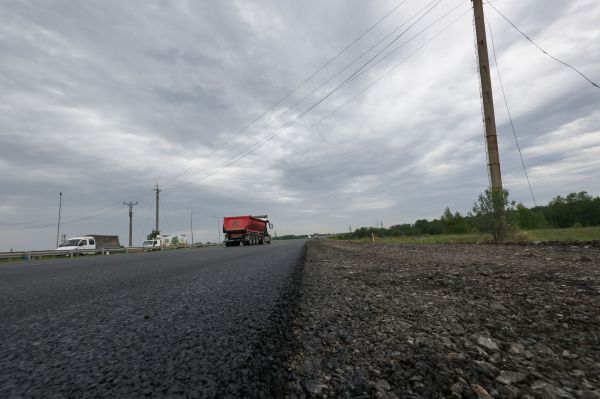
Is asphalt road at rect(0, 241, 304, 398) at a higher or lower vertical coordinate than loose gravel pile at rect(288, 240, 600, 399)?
higher

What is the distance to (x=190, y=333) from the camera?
5.96 ft

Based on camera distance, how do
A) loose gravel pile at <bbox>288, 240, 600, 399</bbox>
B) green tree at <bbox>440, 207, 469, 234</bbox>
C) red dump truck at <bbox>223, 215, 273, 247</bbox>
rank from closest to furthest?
loose gravel pile at <bbox>288, 240, 600, 399</bbox> < red dump truck at <bbox>223, 215, 273, 247</bbox> < green tree at <bbox>440, 207, 469, 234</bbox>

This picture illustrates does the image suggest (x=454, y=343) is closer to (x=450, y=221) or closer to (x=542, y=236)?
(x=542, y=236)

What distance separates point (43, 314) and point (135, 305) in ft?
2.24

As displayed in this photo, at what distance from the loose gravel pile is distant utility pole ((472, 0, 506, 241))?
10.5 metres

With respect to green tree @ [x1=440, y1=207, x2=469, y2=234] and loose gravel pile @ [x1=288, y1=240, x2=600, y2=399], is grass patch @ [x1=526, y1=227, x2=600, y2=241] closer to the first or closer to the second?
loose gravel pile @ [x1=288, y1=240, x2=600, y2=399]

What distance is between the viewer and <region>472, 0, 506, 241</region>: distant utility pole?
472 inches

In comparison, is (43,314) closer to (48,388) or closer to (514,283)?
(48,388)

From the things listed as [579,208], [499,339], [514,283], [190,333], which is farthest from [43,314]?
[579,208]

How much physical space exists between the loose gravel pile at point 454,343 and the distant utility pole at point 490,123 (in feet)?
34.4

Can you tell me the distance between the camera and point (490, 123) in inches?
529

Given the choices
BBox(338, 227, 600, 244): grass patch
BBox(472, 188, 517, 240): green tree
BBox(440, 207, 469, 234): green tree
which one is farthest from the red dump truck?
BBox(440, 207, 469, 234): green tree

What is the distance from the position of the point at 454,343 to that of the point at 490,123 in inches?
581

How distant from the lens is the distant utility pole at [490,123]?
39.3 ft
